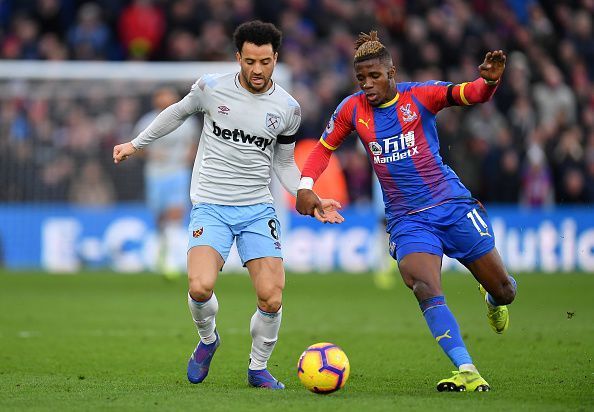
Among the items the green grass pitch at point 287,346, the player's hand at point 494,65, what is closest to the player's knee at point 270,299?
the green grass pitch at point 287,346

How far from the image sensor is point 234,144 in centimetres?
839

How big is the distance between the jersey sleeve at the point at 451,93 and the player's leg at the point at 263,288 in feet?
4.71

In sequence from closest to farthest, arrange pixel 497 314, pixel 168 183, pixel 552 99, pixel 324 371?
pixel 324 371 < pixel 497 314 < pixel 168 183 < pixel 552 99

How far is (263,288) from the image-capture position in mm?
8094

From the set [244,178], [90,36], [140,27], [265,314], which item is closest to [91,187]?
[90,36]

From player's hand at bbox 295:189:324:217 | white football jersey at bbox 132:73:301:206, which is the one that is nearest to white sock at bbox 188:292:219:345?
white football jersey at bbox 132:73:301:206

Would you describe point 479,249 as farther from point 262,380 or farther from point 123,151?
point 123,151

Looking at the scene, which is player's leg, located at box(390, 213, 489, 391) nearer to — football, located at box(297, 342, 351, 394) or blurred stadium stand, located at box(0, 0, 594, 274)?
football, located at box(297, 342, 351, 394)

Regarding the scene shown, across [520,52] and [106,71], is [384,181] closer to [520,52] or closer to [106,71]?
[106,71]

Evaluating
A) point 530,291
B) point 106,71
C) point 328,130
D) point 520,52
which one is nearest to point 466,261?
point 328,130

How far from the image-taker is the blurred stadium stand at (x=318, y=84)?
20.2m

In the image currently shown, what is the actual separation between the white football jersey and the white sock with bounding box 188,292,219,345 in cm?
75

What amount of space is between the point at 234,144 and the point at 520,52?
16343 millimetres

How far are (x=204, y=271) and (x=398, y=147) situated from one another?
1602mm
